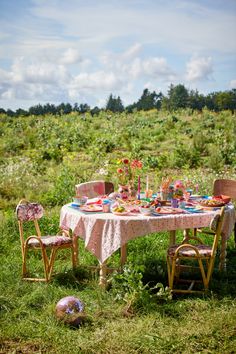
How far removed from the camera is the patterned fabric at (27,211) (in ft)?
19.2

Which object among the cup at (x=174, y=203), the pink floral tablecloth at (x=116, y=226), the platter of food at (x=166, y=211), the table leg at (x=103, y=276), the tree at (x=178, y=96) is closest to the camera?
the pink floral tablecloth at (x=116, y=226)

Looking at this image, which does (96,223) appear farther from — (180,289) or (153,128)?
(153,128)

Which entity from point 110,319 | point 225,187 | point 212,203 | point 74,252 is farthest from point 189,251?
point 225,187

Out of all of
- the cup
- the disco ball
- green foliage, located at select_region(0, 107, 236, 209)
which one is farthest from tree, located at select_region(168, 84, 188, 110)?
the disco ball

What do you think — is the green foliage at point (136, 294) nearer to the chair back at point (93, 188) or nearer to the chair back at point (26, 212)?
the chair back at point (26, 212)

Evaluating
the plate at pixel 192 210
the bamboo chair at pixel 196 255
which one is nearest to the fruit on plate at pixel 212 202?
the plate at pixel 192 210

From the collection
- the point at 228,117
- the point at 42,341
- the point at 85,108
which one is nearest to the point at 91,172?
the point at 42,341

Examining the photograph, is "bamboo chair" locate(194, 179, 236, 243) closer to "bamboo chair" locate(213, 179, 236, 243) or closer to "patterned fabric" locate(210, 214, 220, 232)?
"bamboo chair" locate(213, 179, 236, 243)

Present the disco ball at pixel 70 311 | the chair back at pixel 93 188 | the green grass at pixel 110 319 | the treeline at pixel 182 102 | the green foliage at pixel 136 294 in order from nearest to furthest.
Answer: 1. the green grass at pixel 110 319
2. the disco ball at pixel 70 311
3. the green foliage at pixel 136 294
4. the chair back at pixel 93 188
5. the treeline at pixel 182 102

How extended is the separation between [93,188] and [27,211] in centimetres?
122

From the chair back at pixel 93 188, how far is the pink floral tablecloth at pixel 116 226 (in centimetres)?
119

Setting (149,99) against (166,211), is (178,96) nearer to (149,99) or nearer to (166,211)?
(149,99)

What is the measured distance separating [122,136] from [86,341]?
40.9 ft

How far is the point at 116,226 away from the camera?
5152mm
